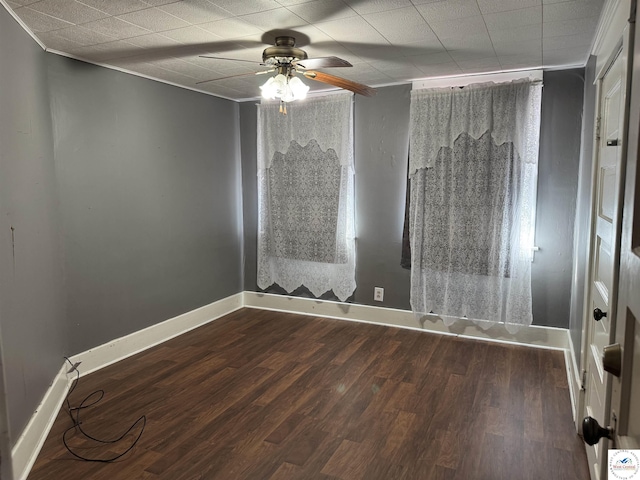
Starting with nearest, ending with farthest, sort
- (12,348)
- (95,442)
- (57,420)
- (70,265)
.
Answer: (12,348) → (95,442) → (57,420) → (70,265)

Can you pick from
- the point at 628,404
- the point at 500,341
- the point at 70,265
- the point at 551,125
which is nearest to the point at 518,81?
the point at 551,125

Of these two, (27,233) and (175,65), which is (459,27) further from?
(27,233)

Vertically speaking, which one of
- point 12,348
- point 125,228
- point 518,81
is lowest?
point 12,348

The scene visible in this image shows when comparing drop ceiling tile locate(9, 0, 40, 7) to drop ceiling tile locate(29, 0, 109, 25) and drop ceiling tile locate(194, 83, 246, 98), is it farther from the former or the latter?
drop ceiling tile locate(194, 83, 246, 98)

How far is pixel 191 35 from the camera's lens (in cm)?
263

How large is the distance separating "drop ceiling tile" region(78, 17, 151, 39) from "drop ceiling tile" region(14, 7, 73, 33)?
0.45 ft

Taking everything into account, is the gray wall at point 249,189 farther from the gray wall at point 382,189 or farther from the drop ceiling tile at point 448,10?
the drop ceiling tile at point 448,10

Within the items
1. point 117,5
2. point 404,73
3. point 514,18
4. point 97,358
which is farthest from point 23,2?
point 404,73

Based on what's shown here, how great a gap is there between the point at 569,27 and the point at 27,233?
127 inches

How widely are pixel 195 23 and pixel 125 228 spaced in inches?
68.7

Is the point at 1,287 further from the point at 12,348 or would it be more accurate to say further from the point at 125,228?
the point at 125,228

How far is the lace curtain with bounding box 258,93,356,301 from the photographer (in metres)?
4.29

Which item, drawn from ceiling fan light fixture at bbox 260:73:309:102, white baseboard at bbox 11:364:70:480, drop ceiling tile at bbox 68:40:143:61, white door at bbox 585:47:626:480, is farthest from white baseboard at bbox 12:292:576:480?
ceiling fan light fixture at bbox 260:73:309:102

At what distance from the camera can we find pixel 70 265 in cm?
310
